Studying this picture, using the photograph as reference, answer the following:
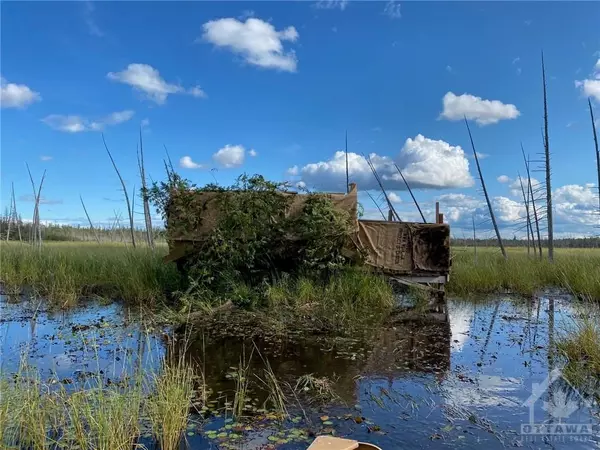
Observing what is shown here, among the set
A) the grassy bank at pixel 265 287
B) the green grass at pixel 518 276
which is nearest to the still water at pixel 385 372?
the grassy bank at pixel 265 287

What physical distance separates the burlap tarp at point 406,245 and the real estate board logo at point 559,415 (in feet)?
20.2

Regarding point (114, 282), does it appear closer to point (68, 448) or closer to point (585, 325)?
point (68, 448)

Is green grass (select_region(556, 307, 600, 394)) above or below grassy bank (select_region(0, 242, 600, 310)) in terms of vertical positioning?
below

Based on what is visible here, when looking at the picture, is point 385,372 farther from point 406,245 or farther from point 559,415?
point 406,245

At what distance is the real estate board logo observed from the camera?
4.18 metres

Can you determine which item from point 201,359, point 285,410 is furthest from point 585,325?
point 201,359

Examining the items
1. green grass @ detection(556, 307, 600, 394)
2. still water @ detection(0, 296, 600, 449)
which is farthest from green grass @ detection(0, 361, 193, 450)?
green grass @ detection(556, 307, 600, 394)

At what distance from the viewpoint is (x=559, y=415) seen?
4.62 m

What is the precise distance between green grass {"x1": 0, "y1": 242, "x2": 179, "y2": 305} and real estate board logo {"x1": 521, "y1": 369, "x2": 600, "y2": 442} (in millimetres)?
8030

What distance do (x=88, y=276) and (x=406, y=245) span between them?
8.83m

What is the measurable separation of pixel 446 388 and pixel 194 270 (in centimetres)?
679

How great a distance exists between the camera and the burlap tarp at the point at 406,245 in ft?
38.7

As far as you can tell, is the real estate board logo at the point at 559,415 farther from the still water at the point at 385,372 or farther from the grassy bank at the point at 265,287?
the grassy bank at the point at 265,287

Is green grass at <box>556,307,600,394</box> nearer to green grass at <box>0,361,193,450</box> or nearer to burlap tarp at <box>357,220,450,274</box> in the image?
green grass at <box>0,361,193,450</box>
